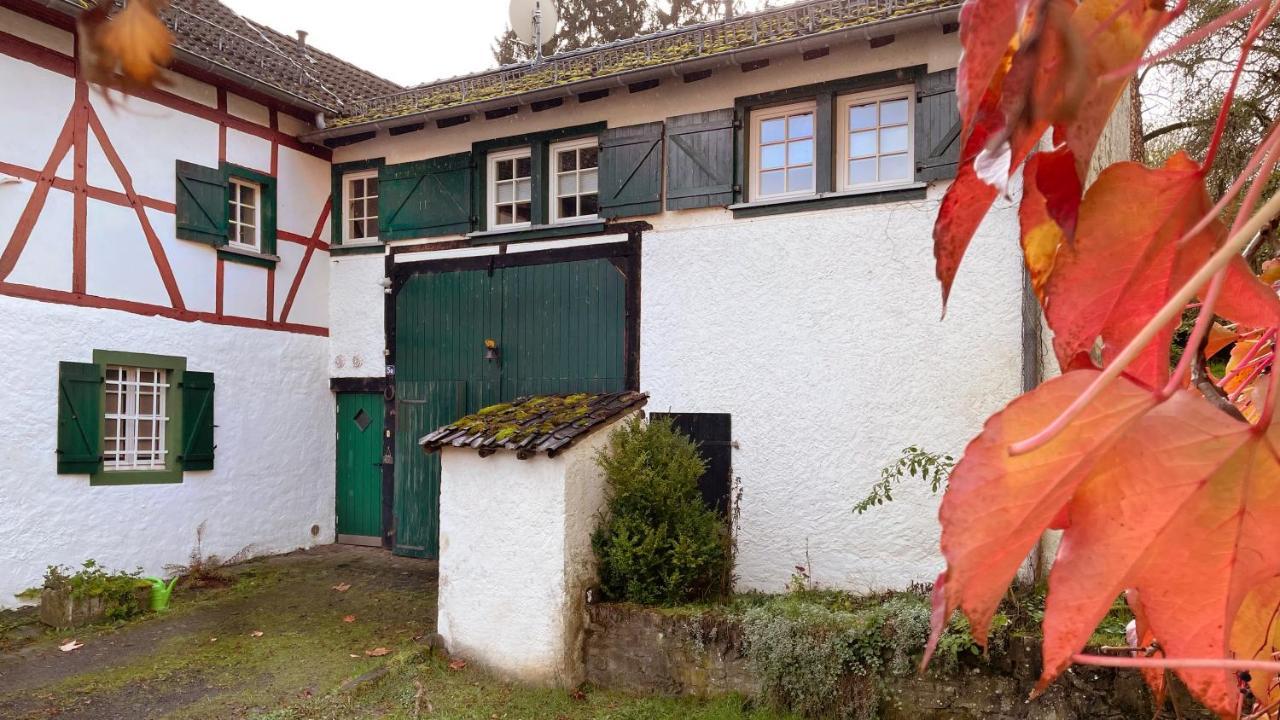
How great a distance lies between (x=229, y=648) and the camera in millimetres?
6336

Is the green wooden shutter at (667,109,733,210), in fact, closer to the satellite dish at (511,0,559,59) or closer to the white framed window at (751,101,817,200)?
the white framed window at (751,101,817,200)

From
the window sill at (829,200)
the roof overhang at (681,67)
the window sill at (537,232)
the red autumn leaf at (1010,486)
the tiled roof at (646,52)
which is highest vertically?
the tiled roof at (646,52)

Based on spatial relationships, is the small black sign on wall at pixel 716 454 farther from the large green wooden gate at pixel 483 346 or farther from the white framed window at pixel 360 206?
the white framed window at pixel 360 206

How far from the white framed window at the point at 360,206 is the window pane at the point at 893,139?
556 centimetres

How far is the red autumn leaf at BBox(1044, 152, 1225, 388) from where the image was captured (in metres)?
0.38

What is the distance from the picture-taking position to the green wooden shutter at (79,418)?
729 cm

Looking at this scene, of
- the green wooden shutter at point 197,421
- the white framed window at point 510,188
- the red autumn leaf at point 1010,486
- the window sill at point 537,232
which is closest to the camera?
the red autumn leaf at point 1010,486

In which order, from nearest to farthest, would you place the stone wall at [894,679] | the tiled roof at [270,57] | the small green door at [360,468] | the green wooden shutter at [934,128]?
the stone wall at [894,679], the green wooden shutter at [934,128], the tiled roof at [270,57], the small green door at [360,468]

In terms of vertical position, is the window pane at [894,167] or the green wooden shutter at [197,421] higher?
the window pane at [894,167]

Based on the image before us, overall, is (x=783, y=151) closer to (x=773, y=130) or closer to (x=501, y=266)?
(x=773, y=130)

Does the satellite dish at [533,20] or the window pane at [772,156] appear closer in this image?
the window pane at [772,156]

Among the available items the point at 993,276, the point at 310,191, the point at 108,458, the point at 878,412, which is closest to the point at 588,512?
the point at 878,412

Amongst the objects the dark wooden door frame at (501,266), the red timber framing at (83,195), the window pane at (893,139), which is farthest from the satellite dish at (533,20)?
the window pane at (893,139)

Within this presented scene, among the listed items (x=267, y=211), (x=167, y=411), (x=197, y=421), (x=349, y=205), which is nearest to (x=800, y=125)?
(x=349, y=205)
